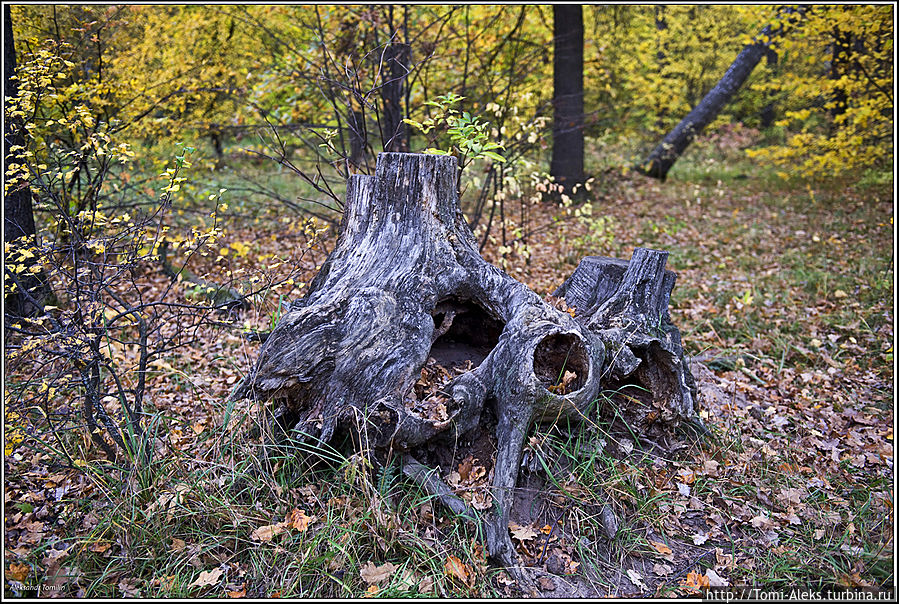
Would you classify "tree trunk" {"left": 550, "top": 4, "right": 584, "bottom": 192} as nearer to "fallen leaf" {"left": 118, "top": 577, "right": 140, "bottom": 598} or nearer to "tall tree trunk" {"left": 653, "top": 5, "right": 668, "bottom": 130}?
"tall tree trunk" {"left": 653, "top": 5, "right": 668, "bottom": 130}

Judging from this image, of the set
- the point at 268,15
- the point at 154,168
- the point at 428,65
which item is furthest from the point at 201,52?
the point at 428,65

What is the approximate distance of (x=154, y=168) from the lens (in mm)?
7301

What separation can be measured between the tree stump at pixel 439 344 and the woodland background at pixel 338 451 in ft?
0.67

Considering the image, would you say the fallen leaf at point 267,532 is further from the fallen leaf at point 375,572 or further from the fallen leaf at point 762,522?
the fallen leaf at point 762,522

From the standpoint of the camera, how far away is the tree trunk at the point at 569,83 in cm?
1044

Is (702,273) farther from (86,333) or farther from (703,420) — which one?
(86,333)

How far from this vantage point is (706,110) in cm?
1265

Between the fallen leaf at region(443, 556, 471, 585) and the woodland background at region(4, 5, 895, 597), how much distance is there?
36 mm

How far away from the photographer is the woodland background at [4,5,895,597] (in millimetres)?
2949

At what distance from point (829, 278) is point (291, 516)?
720cm

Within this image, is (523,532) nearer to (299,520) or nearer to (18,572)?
(299,520)

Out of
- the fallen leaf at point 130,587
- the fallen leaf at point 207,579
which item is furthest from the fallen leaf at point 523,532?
the fallen leaf at point 130,587

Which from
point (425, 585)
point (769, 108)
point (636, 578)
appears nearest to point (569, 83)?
point (636, 578)

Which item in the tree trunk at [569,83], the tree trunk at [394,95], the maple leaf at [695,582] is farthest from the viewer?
the tree trunk at [569,83]
